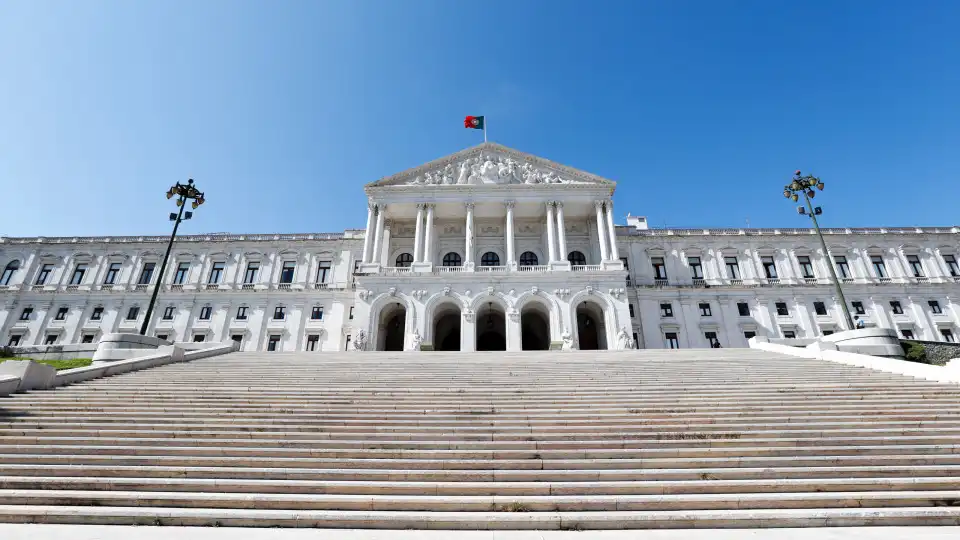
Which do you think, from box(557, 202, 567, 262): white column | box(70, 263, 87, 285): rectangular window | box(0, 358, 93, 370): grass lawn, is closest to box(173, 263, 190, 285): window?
box(70, 263, 87, 285): rectangular window

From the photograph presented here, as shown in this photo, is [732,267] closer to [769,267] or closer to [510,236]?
[769,267]

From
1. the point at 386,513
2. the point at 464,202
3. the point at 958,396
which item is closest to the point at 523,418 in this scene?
the point at 386,513

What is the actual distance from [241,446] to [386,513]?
3760 mm

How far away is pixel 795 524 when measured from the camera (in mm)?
5539

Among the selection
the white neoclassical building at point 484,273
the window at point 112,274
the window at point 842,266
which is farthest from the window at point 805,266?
the window at point 112,274

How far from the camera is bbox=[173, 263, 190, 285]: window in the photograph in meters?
39.5

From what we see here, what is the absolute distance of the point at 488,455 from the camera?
24.4 feet

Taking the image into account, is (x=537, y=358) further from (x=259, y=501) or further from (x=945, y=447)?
(x=259, y=501)

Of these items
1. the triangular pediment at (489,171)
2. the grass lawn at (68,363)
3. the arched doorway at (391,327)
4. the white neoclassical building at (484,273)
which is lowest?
the grass lawn at (68,363)

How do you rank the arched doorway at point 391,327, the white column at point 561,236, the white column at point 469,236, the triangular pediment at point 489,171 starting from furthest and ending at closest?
the triangular pediment at point 489,171 → the white column at point 561,236 → the white column at point 469,236 → the arched doorway at point 391,327

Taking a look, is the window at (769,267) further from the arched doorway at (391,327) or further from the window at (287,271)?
the window at (287,271)

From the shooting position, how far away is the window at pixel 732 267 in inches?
1501

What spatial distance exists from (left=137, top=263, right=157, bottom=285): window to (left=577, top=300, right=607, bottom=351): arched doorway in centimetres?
3821

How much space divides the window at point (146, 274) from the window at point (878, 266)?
211ft
